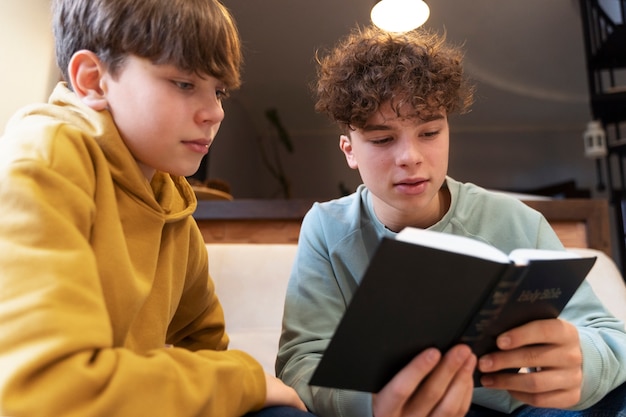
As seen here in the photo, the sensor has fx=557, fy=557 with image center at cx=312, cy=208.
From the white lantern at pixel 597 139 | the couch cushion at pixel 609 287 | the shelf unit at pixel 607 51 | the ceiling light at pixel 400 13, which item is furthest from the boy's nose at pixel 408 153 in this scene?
the white lantern at pixel 597 139

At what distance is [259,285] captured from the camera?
1.46m

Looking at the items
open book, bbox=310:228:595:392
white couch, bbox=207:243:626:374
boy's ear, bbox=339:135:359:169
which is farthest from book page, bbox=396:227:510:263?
white couch, bbox=207:243:626:374

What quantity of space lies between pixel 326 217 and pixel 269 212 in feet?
2.45

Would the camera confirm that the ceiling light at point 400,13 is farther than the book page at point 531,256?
Yes

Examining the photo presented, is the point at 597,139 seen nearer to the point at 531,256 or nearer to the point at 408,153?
the point at 408,153

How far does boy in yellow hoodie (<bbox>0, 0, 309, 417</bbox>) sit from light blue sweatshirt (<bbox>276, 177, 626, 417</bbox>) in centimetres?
16

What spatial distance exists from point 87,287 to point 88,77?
29 cm

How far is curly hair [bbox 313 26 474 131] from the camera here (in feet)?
2.87

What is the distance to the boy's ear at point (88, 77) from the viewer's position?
66 cm

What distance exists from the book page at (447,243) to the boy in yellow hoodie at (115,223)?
23cm

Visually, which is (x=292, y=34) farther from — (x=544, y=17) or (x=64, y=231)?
(x=64, y=231)

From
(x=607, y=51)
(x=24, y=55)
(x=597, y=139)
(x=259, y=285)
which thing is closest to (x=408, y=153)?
(x=259, y=285)

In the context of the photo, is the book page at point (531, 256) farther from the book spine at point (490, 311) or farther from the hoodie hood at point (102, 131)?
the hoodie hood at point (102, 131)

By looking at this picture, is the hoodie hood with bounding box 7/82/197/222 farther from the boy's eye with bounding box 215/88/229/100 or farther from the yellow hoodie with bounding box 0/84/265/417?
the boy's eye with bounding box 215/88/229/100
